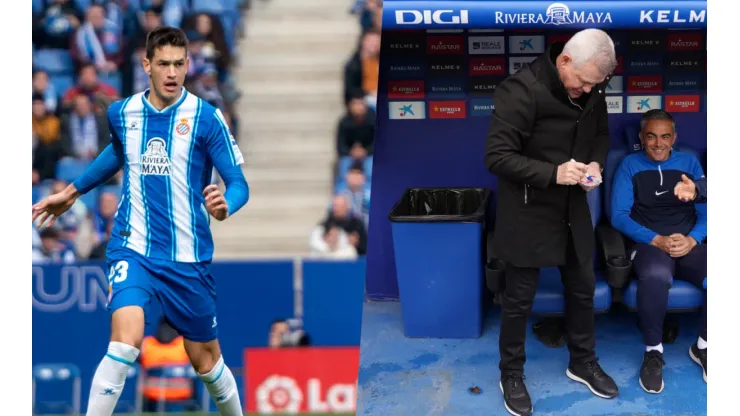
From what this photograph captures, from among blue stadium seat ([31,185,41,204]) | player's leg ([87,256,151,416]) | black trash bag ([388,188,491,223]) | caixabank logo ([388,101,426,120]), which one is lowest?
player's leg ([87,256,151,416])

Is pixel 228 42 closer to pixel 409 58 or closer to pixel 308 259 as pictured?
pixel 308 259

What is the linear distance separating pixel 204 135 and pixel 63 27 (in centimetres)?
90

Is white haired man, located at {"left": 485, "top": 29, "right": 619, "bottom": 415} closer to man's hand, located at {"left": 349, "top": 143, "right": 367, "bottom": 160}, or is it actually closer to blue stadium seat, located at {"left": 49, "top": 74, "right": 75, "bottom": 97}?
man's hand, located at {"left": 349, "top": 143, "right": 367, "bottom": 160}

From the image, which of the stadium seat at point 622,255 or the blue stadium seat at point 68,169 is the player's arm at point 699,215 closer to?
the stadium seat at point 622,255

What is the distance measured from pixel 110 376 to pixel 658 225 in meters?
2.87

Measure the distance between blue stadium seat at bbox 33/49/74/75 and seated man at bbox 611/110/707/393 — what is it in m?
2.80

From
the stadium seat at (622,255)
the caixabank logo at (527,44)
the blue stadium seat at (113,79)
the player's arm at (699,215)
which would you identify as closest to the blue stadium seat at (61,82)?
the blue stadium seat at (113,79)

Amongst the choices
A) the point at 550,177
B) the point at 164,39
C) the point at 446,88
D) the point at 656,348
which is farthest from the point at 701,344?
the point at 164,39

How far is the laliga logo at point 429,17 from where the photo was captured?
187 inches

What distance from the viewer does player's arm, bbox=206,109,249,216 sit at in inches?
157

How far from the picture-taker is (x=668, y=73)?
5.56 meters

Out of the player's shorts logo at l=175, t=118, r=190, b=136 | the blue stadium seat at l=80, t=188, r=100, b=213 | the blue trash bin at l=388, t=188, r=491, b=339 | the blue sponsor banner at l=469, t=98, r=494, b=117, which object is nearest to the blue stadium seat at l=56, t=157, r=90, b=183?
the blue stadium seat at l=80, t=188, r=100, b=213

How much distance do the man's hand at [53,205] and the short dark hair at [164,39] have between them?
2.27ft
